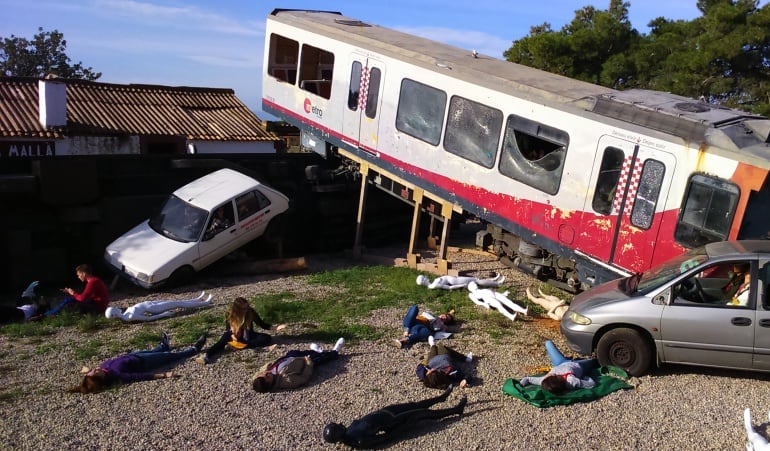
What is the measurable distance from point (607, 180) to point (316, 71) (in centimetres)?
835

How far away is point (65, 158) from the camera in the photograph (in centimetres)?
1372

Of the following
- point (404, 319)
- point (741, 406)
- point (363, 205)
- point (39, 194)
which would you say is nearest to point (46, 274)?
point (39, 194)

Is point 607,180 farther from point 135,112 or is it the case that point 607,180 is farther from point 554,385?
point 135,112

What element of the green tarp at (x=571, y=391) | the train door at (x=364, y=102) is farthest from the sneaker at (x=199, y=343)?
the train door at (x=364, y=102)

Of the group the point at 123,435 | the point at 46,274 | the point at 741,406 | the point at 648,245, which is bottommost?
the point at 46,274

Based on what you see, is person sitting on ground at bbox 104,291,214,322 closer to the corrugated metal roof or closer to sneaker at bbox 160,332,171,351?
sneaker at bbox 160,332,171,351

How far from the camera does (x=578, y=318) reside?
898cm

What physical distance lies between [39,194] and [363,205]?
6317 millimetres

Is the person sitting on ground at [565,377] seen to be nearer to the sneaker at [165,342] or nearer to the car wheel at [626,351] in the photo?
the car wheel at [626,351]

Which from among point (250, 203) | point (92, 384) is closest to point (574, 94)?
point (250, 203)

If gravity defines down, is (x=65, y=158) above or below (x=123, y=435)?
above

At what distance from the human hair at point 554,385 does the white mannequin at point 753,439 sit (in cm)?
181

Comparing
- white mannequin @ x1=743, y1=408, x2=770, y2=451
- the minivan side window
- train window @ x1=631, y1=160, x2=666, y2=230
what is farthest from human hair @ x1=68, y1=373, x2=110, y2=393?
train window @ x1=631, y1=160, x2=666, y2=230

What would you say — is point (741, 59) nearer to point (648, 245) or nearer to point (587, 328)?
point (648, 245)
